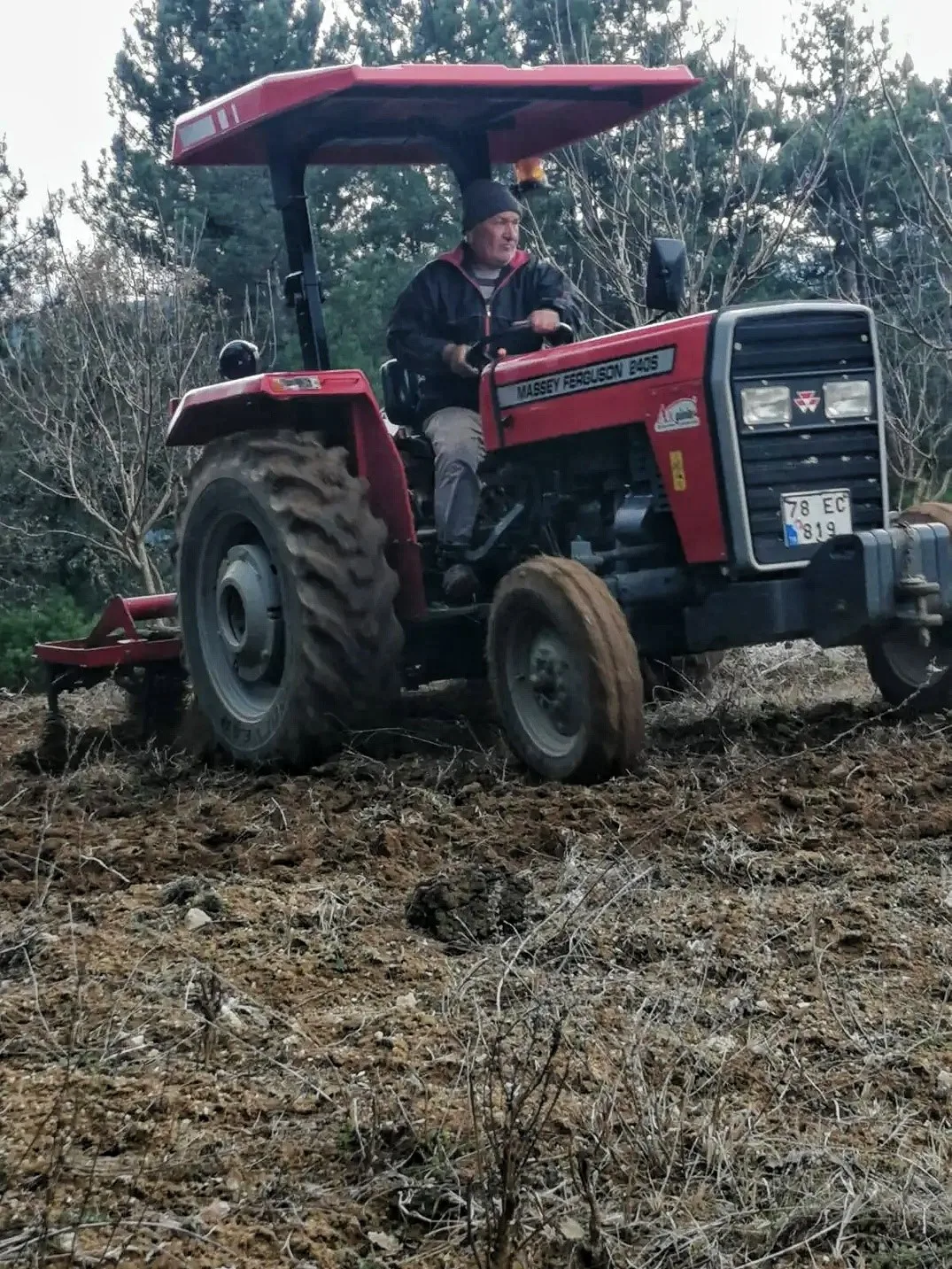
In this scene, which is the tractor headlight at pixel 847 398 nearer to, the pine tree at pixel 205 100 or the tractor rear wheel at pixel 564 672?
the tractor rear wheel at pixel 564 672

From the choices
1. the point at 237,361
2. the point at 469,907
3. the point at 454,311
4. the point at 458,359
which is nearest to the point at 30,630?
the point at 237,361

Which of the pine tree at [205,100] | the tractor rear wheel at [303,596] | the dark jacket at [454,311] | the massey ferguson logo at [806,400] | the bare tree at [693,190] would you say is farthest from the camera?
the pine tree at [205,100]

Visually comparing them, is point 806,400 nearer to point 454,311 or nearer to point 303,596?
point 454,311

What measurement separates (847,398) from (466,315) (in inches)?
64.0

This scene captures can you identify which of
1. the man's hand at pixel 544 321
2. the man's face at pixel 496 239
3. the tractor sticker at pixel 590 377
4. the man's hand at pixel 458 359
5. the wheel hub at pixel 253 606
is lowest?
the wheel hub at pixel 253 606

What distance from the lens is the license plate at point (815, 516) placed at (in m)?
6.09

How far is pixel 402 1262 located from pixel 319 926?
5.58 feet

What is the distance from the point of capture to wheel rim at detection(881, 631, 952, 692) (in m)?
6.75

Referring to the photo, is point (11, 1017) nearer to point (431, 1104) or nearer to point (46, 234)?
point (431, 1104)

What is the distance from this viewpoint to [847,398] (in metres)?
6.27

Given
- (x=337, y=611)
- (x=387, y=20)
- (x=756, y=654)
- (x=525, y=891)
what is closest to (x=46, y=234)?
(x=387, y=20)

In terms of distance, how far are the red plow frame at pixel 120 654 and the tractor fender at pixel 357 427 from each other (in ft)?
3.97

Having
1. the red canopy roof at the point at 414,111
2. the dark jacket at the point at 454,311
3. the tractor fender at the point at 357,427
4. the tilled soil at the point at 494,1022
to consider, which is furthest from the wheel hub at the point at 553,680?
the red canopy roof at the point at 414,111

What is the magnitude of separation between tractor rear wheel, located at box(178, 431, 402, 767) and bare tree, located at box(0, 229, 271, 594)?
8.79 meters
